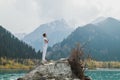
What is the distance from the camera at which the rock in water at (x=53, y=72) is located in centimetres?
2678

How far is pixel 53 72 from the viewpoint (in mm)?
26922

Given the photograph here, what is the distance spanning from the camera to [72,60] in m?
27.8

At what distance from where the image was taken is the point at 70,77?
26875 mm

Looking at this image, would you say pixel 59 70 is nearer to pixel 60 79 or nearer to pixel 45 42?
pixel 60 79

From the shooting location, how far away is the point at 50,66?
27266 mm

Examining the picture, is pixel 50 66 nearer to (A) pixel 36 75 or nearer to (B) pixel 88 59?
(A) pixel 36 75

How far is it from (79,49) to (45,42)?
6.38m

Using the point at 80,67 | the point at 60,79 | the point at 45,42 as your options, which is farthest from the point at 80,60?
the point at 45,42

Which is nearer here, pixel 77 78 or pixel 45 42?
pixel 77 78

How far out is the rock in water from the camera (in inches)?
1054

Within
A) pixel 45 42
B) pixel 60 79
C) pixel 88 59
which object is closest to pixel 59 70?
pixel 60 79

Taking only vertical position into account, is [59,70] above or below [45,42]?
below

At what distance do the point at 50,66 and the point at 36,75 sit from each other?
1346 mm

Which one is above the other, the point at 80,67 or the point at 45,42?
the point at 45,42
